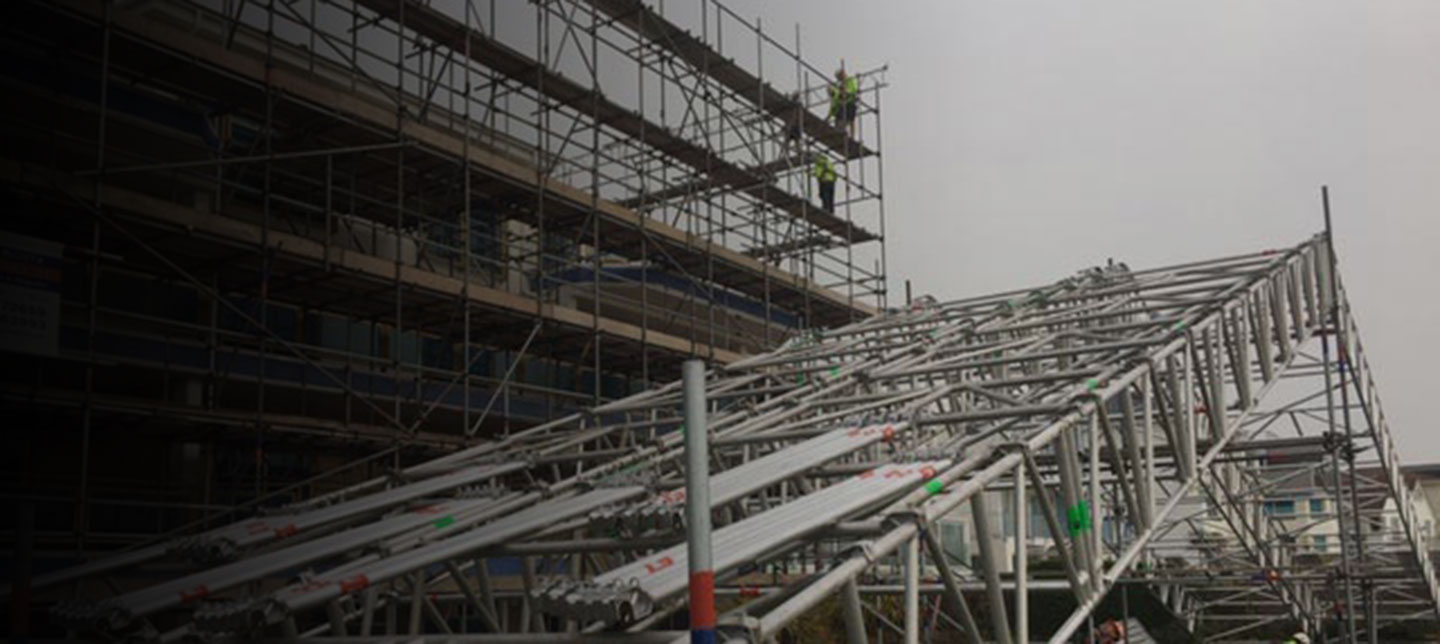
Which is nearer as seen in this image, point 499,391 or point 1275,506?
point 499,391

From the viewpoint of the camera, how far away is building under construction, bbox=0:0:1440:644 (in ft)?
29.0

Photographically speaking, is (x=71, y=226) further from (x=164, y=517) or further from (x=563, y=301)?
(x=563, y=301)

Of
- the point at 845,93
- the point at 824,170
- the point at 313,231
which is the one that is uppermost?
the point at 845,93

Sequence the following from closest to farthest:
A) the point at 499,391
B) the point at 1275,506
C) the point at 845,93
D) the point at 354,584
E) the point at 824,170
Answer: the point at 354,584 < the point at 499,391 < the point at 1275,506 < the point at 824,170 < the point at 845,93

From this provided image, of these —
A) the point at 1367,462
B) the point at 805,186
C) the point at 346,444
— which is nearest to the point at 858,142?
the point at 805,186

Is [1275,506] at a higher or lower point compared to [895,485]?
lower

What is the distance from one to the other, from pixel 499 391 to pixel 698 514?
1305 centimetres

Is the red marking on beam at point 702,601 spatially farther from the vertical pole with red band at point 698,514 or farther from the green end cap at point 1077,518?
the green end cap at point 1077,518

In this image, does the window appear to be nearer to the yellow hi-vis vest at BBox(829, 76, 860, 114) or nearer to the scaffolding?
the scaffolding

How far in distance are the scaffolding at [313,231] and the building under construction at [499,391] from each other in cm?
7

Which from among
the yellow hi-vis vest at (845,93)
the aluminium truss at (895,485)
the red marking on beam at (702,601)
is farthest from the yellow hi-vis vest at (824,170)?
the red marking on beam at (702,601)

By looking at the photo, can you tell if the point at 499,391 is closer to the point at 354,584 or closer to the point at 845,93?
the point at 354,584

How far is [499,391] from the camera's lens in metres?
17.5

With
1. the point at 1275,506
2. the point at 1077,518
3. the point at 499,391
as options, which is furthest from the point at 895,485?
the point at 1275,506
